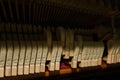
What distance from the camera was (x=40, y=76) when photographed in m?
1.39

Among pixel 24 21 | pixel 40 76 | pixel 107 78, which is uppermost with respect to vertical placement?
pixel 24 21

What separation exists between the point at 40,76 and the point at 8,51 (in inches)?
12.5

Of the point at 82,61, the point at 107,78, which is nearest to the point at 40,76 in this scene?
the point at 82,61

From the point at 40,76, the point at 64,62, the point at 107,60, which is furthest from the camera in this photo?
the point at 107,60

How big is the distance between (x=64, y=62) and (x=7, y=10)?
0.66 metres

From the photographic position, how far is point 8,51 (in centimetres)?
123

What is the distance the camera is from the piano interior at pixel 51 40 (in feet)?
4.25

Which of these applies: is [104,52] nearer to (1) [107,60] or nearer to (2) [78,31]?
(1) [107,60]

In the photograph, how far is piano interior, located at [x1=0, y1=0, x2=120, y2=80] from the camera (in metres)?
1.30

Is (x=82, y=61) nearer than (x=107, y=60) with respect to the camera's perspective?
Yes

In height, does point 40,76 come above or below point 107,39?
below

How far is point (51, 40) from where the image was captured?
1426 mm

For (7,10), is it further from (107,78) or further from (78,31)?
(107,78)

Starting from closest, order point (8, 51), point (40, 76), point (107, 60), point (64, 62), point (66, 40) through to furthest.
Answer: point (8, 51), point (40, 76), point (66, 40), point (64, 62), point (107, 60)
